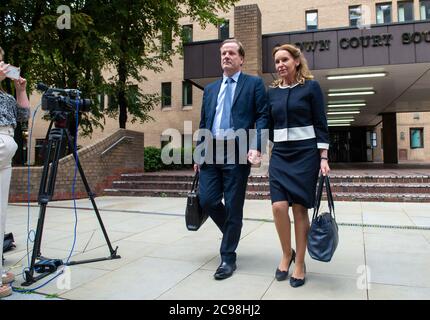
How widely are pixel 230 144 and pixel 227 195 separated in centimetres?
44

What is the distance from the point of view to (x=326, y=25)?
22547mm

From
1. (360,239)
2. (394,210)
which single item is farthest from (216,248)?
(394,210)

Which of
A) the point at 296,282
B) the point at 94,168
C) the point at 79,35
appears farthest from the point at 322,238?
the point at 79,35

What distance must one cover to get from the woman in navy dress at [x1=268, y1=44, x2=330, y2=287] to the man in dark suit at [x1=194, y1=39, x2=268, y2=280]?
242 millimetres

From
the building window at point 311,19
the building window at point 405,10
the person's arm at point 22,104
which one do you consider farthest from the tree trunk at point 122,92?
the building window at point 405,10

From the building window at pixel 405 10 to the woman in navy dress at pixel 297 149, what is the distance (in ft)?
75.8

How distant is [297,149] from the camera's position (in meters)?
3.03

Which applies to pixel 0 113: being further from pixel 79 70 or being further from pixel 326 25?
pixel 326 25

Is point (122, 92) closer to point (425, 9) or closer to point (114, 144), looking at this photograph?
point (114, 144)

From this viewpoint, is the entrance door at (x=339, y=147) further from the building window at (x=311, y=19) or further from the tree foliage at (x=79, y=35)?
the tree foliage at (x=79, y=35)

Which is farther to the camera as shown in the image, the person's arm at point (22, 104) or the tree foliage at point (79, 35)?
the tree foliage at point (79, 35)

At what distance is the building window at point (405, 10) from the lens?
22266 mm

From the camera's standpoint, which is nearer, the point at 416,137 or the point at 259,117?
the point at 259,117

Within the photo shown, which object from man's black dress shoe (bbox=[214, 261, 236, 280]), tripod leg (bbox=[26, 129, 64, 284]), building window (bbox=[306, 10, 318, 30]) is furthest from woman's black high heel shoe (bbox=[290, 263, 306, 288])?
building window (bbox=[306, 10, 318, 30])
